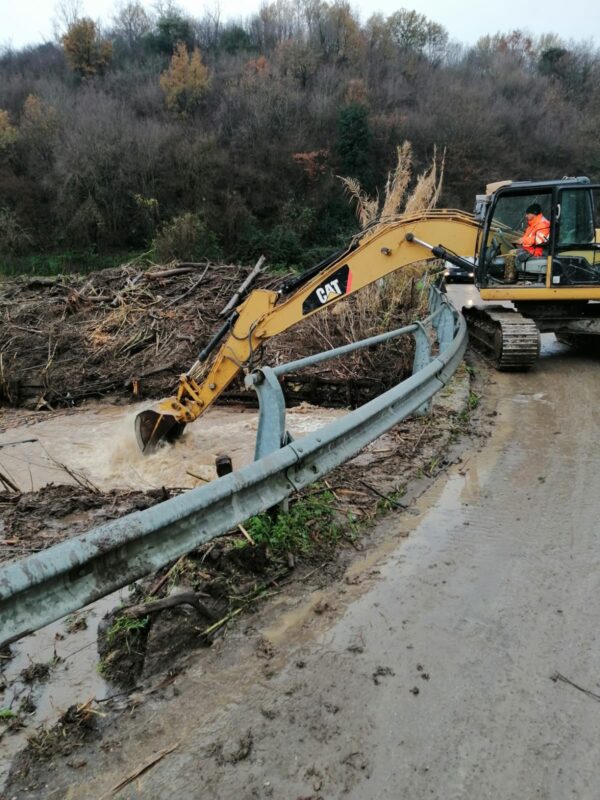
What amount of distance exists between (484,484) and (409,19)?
7933 centimetres

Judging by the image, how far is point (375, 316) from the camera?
1006 centimetres

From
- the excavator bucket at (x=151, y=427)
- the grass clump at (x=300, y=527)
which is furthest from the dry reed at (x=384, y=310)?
the grass clump at (x=300, y=527)

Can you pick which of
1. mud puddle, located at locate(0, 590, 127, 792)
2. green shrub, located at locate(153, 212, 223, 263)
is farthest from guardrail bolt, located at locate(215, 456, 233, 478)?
green shrub, located at locate(153, 212, 223, 263)

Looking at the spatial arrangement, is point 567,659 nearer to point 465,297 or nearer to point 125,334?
point 125,334

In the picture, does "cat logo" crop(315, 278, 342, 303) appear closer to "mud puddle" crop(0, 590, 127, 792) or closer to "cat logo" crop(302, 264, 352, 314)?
"cat logo" crop(302, 264, 352, 314)

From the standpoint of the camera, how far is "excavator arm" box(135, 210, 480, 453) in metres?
6.84

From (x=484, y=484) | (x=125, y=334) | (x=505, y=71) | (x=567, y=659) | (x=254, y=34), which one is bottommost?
(x=125, y=334)

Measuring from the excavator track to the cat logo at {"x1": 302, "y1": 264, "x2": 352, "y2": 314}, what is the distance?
2.61 meters

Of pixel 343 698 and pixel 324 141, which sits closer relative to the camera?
pixel 343 698

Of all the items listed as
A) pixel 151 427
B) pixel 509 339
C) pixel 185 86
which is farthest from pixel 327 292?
pixel 185 86

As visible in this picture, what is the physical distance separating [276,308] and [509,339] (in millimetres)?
3332

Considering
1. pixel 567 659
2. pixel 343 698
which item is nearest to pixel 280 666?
pixel 343 698

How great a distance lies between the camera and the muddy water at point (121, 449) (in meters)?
6.95

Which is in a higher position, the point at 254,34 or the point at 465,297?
the point at 254,34
